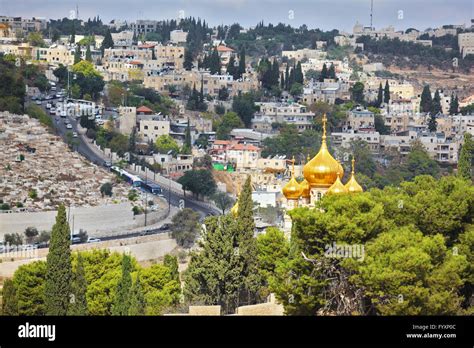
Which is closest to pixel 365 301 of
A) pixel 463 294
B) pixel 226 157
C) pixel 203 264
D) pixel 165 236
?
pixel 463 294

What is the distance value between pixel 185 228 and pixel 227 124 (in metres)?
12.5

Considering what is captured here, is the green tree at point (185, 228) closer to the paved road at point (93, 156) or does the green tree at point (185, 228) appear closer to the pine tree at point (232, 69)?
the paved road at point (93, 156)

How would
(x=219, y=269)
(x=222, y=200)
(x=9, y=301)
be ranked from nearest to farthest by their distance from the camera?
1. (x=219, y=269)
2. (x=9, y=301)
3. (x=222, y=200)

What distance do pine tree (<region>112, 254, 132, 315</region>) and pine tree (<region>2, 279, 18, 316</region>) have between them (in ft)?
3.47

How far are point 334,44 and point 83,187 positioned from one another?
28.2 meters

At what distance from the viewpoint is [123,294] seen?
11133 mm

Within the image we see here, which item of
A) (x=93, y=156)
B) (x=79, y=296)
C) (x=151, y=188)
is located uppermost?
(x=79, y=296)

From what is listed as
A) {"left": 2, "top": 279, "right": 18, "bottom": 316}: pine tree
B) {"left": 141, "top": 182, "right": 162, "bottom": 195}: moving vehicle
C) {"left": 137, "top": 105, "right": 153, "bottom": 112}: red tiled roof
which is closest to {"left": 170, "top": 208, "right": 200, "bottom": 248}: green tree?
{"left": 141, "top": 182, "right": 162, "bottom": 195}: moving vehicle

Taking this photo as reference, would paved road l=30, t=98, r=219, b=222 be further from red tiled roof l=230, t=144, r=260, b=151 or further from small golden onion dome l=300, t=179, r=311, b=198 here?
small golden onion dome l=300, t=179, r=311, b=198

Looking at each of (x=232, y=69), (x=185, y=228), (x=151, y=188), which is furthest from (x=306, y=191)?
(x=232, y=69)

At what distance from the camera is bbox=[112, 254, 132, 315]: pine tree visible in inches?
432

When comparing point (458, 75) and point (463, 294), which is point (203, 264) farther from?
point (458, 75)

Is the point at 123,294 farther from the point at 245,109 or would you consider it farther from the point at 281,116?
the point at 281,116

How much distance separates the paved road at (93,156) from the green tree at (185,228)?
4.27ft
